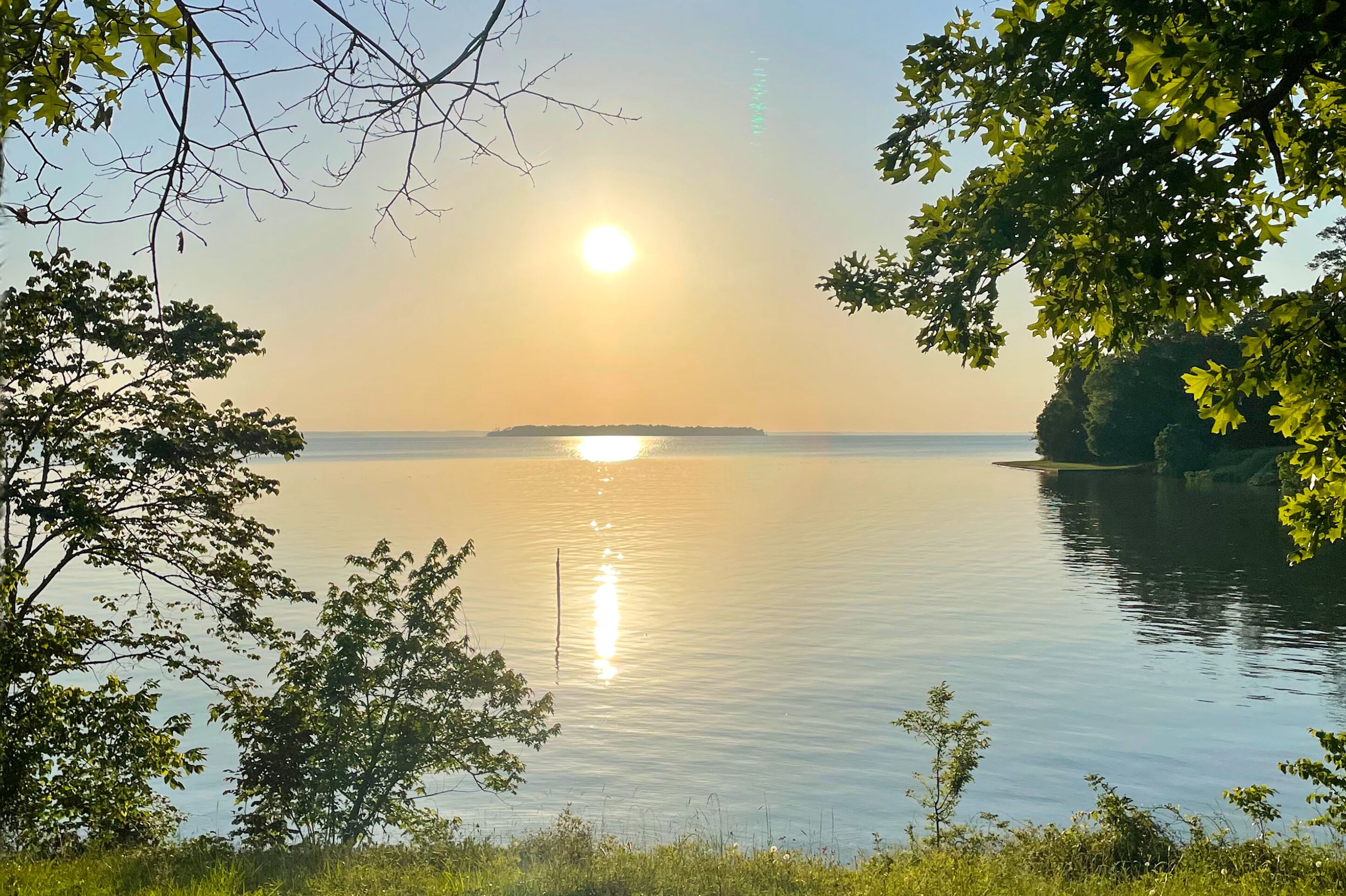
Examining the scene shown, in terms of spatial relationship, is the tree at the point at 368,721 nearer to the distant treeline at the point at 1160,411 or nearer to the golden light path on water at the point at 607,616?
the golden light path on water at the point at 607,616

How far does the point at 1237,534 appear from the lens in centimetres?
6091

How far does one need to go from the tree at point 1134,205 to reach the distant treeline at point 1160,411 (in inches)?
3715

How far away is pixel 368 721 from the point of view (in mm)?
16594

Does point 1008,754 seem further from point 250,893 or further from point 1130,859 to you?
point 250,893

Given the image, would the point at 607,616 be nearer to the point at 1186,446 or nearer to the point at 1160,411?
the point at 1186,446

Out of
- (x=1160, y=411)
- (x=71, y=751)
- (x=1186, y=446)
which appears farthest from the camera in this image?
(x=1160, y=411)

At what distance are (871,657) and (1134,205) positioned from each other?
1131 inches

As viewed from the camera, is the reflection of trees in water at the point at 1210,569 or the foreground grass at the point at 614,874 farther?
the reflection of trees in water at the point at 1210,569

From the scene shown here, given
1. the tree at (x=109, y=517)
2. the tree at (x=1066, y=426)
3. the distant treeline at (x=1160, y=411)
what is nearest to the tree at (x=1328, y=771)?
the tree at (x=109, y=517)

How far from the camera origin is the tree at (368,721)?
15.7 meters

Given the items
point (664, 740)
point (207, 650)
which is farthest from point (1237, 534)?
point (207, 650)

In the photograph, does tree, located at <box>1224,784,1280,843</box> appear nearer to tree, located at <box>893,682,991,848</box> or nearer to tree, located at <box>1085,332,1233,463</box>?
tree, located at <box>893,682,991,848</box>

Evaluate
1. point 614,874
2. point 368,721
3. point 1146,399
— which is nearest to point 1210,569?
point 368,721

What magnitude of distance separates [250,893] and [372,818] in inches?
332
